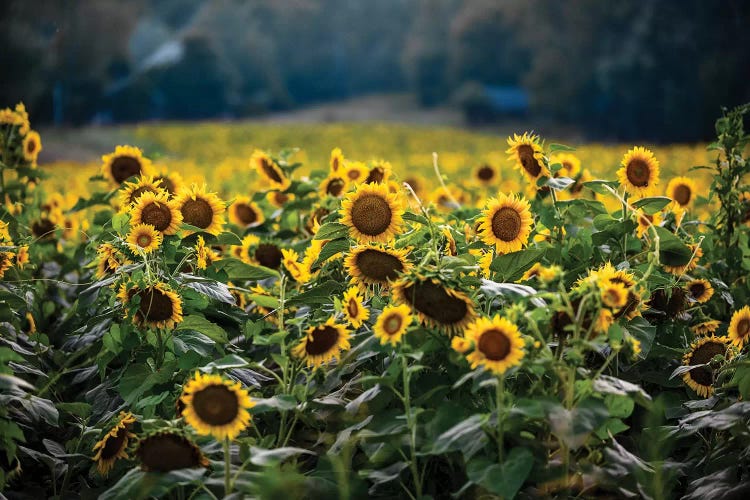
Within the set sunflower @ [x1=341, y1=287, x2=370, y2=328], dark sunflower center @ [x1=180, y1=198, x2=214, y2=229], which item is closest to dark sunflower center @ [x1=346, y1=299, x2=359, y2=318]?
sunflower @ [x1=341, y1=287, x2=370, y2=328]

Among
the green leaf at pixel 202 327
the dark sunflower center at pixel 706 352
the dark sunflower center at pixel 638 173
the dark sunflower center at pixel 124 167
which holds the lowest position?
the dark sunflower center at pixel 706 352

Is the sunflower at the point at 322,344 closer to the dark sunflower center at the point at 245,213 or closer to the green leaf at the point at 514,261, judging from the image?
the green leaf at the point at 514,261

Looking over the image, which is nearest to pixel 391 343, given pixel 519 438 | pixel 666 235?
pixel 519 438

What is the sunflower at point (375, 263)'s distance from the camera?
7.71ft

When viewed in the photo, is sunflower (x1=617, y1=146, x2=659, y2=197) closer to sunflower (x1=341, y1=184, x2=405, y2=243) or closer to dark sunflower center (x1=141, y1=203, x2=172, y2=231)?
sunflower (x1=341, y1=184, x2=405, y2=243)

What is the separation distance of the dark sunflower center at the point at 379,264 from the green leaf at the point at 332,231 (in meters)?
0.19

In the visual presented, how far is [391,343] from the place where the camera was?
6.71 feet

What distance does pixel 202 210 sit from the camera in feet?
9.17

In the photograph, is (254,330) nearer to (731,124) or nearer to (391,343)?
(391,343)

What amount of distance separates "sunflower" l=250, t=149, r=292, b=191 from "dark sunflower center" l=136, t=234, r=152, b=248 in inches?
49.8

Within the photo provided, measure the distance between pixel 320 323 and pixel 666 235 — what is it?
1.27 metres

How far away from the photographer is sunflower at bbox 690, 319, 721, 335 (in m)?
2.90

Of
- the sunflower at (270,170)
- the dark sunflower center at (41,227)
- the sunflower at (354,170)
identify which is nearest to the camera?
the sunflower at (354,170)

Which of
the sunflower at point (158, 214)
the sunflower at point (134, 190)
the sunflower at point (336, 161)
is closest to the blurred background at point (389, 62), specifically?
the sunflower at point (336, 161)
